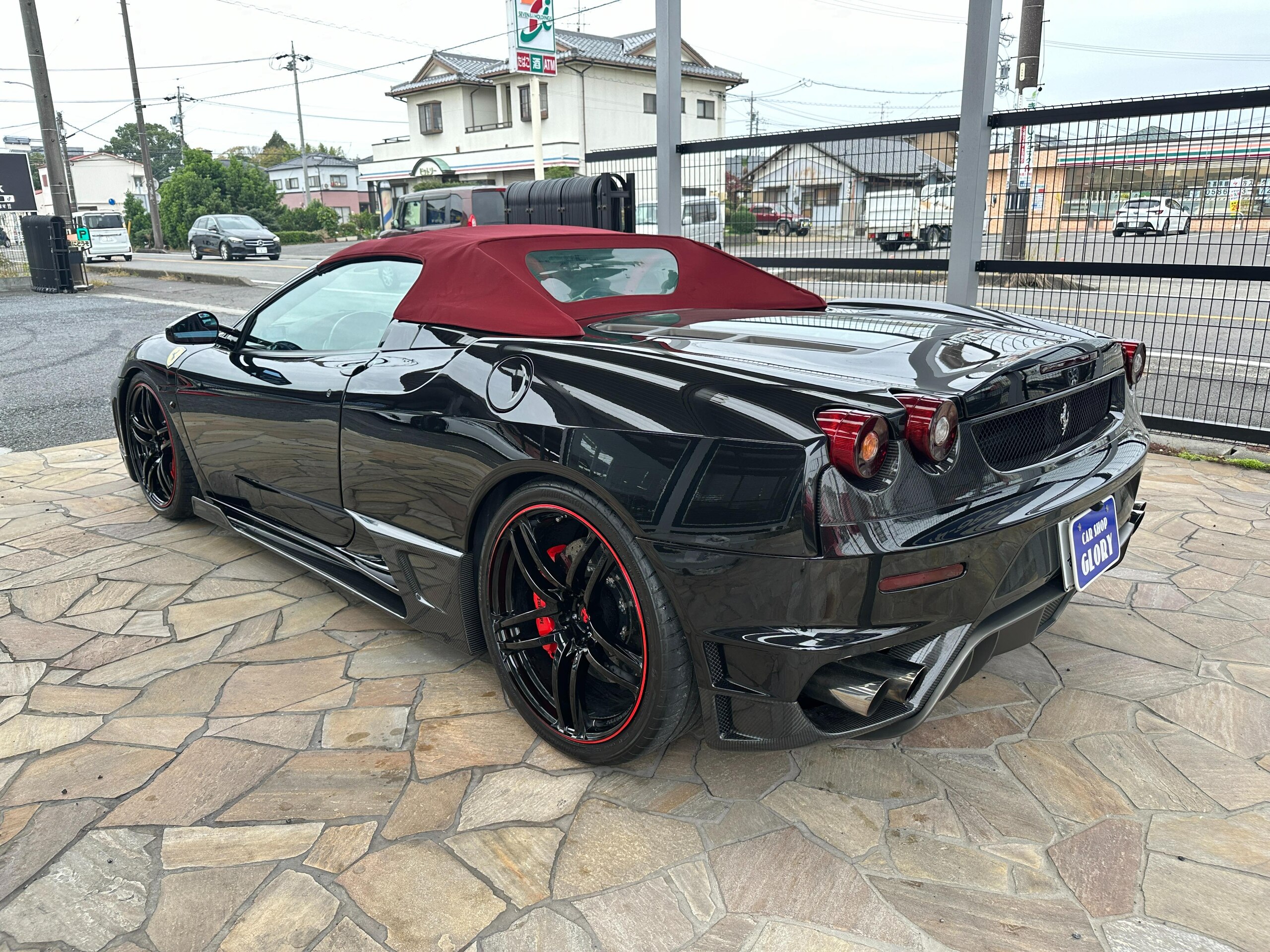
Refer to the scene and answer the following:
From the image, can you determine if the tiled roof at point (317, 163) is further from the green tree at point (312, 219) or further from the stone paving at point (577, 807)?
the stone paving at point (577, 807)

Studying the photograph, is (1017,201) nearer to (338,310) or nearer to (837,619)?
(338,310)

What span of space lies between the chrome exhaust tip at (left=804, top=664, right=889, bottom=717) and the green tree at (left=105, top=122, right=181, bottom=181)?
10236cm

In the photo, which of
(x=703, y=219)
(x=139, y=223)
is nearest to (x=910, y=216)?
(x=703, y=219)

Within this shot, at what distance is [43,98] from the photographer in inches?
625

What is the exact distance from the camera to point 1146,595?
336cm

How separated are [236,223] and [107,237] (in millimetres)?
3715

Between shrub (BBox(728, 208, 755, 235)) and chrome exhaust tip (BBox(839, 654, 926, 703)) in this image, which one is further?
shrub (BBox(728, 208, 755, 235))

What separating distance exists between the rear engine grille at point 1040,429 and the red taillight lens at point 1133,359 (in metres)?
0.22

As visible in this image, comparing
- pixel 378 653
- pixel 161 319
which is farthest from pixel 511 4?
pixel 378 653

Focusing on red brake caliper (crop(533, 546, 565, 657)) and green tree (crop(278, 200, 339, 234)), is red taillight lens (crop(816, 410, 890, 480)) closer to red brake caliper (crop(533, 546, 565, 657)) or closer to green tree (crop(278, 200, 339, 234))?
red brake caliper (crop(533, 546, 565, 657))

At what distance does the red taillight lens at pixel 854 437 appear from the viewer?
1802 millimetres

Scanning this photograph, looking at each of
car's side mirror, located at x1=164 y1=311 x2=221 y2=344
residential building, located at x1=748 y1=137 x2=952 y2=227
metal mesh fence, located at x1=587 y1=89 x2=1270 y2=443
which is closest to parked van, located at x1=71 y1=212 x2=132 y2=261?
residential building, located at x1=748 y1=137 x2=952 y2=227

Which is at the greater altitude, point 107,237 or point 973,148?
point 973,148

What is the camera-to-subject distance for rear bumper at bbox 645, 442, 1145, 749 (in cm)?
183
